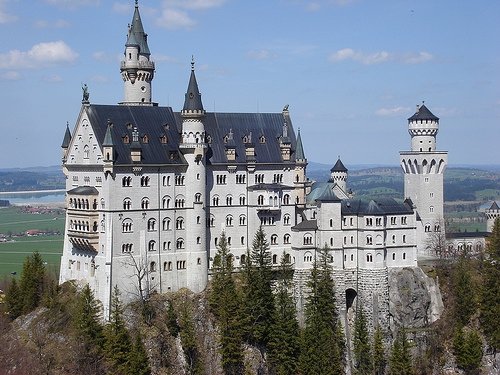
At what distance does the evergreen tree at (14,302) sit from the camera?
326 ft

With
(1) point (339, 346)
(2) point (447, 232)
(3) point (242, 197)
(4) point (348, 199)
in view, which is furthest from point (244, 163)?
(2) point (447, 232)

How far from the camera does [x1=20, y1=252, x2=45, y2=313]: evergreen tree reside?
3912 inches

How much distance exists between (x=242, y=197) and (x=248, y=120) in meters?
9.37

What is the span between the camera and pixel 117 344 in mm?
87062

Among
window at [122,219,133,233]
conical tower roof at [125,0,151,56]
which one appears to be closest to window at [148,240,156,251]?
window at [122,219,133,233]

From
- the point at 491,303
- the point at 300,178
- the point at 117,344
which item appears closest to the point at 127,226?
the point at 117,344

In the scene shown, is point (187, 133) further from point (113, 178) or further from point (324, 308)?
point (324, 308)

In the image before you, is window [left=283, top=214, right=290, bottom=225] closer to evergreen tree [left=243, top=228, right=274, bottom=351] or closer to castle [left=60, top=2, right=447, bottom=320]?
castle [left=60, top=2, right=447, bottom=320]

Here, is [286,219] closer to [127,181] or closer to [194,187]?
[194,187]

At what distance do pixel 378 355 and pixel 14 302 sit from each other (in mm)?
37853

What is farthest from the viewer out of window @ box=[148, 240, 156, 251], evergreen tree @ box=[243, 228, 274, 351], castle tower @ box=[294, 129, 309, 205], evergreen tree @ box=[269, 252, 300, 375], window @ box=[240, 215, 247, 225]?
castle tower @ box=[294, 129, 309, 205]

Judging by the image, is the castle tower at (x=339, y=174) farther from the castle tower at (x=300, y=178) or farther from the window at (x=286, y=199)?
the window at (x=286, y=199)

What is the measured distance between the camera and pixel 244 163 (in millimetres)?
101250

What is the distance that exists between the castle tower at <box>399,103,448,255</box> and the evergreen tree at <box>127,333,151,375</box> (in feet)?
122
